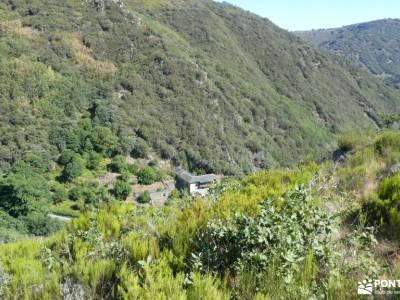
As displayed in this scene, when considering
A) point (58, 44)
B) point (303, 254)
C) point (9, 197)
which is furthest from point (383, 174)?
point (58, 44)

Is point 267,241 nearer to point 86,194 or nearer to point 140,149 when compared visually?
point 86,194

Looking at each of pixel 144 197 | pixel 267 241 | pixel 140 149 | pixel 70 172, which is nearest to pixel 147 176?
pixel 144 197

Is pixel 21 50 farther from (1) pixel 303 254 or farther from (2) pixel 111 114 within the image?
(1) pixel 303 254

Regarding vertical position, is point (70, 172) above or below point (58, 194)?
above

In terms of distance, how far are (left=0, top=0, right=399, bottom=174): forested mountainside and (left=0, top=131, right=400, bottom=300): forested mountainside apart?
5900cm

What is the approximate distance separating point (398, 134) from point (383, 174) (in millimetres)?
2044

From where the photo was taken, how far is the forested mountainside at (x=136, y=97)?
220 ft

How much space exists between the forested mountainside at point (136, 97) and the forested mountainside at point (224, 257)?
194 feet

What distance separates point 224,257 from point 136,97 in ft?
265

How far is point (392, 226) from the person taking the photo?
4395 millimetres

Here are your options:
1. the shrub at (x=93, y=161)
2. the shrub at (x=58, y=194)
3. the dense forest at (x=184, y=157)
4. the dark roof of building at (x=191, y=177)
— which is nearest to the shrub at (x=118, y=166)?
the dense forest at (x=184, y=157)

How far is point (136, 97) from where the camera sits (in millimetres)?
82625

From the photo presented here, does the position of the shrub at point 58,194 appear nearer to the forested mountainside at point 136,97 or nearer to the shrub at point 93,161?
the forested mountainside at point 136,97

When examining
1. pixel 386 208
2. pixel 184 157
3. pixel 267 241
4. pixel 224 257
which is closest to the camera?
pixel 267 241
